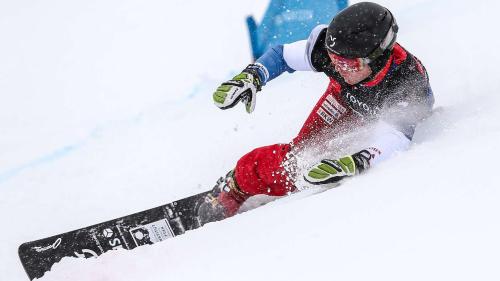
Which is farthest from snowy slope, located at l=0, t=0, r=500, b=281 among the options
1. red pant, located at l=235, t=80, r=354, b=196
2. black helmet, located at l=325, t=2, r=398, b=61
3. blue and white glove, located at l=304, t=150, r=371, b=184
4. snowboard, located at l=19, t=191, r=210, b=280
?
black helmet, located at l=325, t=2, r=398, b=61

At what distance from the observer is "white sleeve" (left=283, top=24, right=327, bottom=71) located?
2.56m

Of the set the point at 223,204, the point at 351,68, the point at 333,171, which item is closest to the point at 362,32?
the point at 351,68

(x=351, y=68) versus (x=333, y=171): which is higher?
(x=351, y=68)

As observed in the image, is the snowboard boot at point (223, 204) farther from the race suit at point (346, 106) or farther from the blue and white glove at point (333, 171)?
the blue and white glove at point (333, 171)

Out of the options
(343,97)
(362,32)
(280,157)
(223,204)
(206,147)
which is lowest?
(206,147)

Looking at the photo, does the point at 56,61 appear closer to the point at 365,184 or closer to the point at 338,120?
the point at 338,120

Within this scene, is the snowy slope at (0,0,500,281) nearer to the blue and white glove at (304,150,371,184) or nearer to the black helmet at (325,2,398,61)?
the blue and white glove at (304,150,371,184)

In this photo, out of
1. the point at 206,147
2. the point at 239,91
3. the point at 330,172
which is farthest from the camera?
the point at 206,147

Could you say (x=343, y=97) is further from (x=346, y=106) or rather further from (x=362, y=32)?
(x=362, y=32)

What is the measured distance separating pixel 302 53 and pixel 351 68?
40cm

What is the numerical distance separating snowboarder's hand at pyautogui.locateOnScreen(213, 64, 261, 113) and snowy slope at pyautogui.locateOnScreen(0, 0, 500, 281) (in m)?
0.55

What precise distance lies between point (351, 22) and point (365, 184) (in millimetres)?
742

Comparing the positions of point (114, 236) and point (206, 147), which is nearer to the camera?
point (114, 236)

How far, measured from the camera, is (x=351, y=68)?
7.53ft
